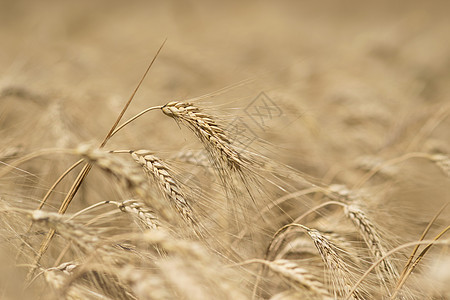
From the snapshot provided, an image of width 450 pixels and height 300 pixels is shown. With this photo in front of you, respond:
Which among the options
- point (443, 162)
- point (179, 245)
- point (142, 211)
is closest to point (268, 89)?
point (443, 162)

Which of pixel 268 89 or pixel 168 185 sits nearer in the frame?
pixel 168 185

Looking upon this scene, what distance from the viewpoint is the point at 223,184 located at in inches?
40.1

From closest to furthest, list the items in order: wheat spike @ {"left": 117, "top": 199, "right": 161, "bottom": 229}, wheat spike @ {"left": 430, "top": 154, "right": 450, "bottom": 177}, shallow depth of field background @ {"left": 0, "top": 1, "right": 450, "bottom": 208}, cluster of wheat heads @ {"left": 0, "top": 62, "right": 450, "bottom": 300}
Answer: cluster of wheat heads @ {"left": 0, "top": 62, "right": 450, "bottom": 300}, wheat spike @ {"left": 117, "top": 199, "right": 161, "bottom": 229}, wheat spike @ {"left": 430, "top": 154, "right": 450, "bottom": 177}, shallow depth of field background @ {"left": 0, "top": 1, "right": 450, "bottom": 208}

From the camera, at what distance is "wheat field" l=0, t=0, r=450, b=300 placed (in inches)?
A: 32.0

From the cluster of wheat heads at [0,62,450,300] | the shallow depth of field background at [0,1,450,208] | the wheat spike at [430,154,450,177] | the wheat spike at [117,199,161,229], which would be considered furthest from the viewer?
the shallow depth of field background at [0,1,450,208]

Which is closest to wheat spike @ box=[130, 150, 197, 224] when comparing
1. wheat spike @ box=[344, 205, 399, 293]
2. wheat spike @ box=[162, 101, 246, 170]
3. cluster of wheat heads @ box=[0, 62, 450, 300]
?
cluster of wheat heads @ box=[0, 62, 450, 300]

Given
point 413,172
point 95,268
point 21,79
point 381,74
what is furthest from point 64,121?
point 381,74

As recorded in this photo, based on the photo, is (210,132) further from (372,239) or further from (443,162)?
(443,162)

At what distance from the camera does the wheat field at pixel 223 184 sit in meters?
0.81

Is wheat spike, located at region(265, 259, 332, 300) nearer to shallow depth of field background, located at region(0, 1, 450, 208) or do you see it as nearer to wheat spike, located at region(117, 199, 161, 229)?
wheat spike, located at region(117, 199, 161, 229)

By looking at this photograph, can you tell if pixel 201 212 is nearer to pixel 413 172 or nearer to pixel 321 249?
pixel 321 249

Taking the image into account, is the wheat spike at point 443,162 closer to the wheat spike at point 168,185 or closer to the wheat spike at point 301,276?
the wheat spike at point 301,276

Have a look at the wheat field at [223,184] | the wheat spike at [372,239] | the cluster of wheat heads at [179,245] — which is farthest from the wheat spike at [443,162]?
the wheat spike at [372,239]

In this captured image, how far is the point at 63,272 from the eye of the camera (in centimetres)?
88
